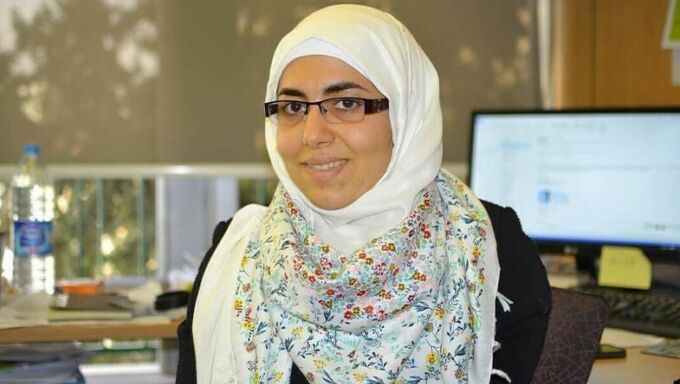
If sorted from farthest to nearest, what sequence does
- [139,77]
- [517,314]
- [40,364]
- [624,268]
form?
[139,77]
[624,268]
[40,364]
[517,314]

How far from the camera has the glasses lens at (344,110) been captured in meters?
1.54

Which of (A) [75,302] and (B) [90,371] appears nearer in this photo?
(A) [75,302]

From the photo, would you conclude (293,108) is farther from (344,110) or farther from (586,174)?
(586,174)

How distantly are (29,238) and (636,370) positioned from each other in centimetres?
140

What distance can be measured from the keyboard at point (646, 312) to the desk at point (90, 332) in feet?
2.84

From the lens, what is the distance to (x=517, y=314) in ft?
5.29

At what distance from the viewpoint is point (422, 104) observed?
161 centimetres

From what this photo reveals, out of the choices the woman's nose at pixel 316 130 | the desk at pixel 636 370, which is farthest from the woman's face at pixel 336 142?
the desk at pixel 636 370

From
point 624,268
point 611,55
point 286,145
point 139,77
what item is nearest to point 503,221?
point 286,145


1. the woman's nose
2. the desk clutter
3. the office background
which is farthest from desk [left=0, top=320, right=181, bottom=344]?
the office background

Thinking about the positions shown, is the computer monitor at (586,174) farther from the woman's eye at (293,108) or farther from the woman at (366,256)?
the woman's eye at (293,108)

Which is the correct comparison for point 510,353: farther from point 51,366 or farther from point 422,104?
point 51,366

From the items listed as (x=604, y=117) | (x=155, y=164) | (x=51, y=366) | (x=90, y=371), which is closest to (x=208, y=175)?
(x=155, y=164)

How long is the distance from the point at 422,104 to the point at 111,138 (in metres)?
1.57
